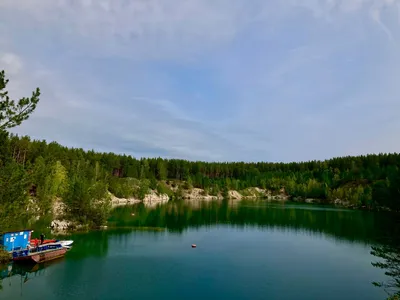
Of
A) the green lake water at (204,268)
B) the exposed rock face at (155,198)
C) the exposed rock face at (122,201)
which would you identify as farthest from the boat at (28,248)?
the exposed rock face at (155,198)

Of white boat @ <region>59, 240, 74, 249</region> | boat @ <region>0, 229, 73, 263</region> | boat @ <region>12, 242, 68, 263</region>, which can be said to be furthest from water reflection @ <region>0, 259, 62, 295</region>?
white boat @ <region>59, 240, 74, 249</region>

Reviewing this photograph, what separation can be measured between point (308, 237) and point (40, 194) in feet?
211

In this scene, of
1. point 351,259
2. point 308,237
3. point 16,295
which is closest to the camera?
point 16,295

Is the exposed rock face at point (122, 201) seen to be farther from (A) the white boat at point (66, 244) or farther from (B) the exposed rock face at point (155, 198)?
(A) the white boat at point (66, 244)

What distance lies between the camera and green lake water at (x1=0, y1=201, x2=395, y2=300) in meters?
33.3

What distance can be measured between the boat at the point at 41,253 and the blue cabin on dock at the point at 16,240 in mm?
1413

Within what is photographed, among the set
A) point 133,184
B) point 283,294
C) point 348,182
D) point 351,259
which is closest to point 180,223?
point 351,259

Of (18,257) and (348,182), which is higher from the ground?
(348,182)

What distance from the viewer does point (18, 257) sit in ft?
131

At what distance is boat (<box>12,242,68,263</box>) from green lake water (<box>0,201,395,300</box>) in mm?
1115

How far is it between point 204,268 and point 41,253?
66.6ft

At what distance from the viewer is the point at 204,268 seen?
43188 millimetres

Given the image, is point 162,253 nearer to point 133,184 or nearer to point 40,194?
point 40,194

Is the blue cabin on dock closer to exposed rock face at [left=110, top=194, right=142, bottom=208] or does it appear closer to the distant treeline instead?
the distant treeline
